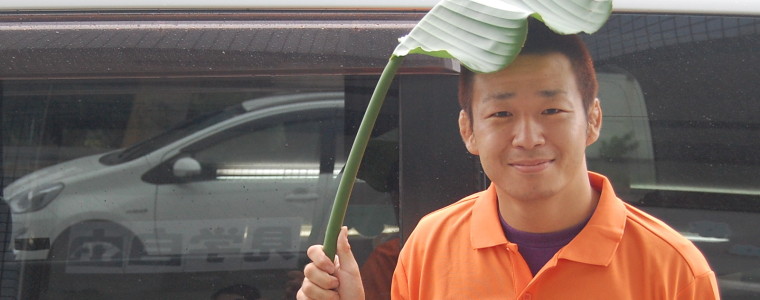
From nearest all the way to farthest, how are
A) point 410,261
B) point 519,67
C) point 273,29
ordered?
point 519,67 < point 410,261 < point 273,29

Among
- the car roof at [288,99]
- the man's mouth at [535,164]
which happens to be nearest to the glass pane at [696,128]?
the car roof at [288,99]

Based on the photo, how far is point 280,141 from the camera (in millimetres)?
2154

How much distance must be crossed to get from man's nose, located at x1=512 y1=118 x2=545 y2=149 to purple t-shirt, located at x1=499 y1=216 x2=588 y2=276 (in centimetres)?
19

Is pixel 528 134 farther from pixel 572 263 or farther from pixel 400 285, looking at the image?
pixel 400 285

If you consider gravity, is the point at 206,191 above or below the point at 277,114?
below

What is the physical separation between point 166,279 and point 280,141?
40 centimetres

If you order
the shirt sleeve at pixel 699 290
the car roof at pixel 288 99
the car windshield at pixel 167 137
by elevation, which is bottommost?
the shirt sleeve at pixel 699 290

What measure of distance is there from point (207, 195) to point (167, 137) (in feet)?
0.54

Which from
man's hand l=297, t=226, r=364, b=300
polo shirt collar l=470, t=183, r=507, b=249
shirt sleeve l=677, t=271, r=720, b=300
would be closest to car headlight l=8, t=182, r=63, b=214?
man's hand l=297, t=226, r=364, b=300

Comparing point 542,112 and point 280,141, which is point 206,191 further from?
point 542,112

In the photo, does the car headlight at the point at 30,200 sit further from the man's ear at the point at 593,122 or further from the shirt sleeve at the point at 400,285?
the man's ear at the point at 593,122

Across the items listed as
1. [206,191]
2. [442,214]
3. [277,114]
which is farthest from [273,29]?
[442,214]

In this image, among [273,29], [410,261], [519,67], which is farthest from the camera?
[273,29]

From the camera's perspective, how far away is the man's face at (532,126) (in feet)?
4.93
